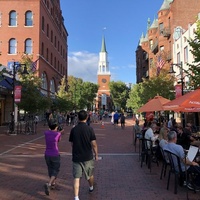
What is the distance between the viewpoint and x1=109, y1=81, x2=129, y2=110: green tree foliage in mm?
97688

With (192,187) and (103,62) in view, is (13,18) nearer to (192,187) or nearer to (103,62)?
(192,187)

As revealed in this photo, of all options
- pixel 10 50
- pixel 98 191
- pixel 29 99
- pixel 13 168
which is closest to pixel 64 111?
pixel 10 50

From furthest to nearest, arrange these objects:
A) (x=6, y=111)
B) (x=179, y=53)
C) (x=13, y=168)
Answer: (x=179, y=53) → (x=6, y=111) → (x=13, y=168)

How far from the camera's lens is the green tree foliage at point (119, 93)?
9769cm

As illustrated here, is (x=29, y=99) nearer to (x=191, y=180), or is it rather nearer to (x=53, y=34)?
(x=191, y=180)

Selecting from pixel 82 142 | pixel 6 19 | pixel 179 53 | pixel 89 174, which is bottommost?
pixel 89 174

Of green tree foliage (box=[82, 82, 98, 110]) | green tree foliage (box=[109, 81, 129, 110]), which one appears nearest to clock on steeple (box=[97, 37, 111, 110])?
green tree foliage (box=[109, 81, 129, 110])

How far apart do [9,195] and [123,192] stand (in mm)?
2490

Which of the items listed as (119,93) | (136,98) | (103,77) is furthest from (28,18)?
(103,77)

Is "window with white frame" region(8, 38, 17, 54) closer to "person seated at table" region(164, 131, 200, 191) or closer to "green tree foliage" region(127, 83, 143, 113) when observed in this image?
"green tree foliage" region(127, 83, 143, 113)

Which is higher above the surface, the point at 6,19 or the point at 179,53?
the point at 6,19

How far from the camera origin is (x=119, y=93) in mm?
98688

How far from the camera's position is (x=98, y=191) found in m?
6.55

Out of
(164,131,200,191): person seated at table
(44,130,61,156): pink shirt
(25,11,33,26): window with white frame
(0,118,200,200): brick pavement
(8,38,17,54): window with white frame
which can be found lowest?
(0,118,200,200): brick pavement
